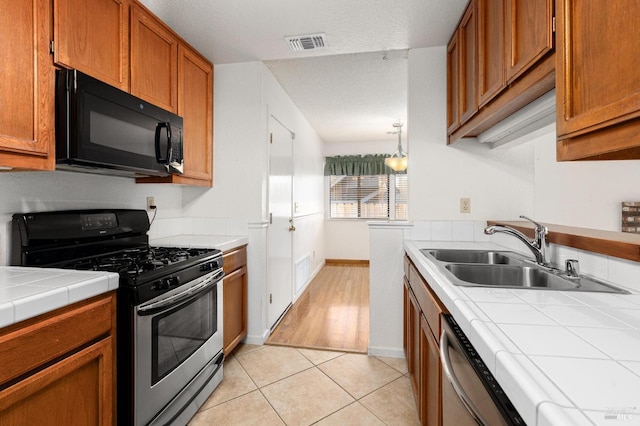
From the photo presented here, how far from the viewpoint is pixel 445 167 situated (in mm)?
2396

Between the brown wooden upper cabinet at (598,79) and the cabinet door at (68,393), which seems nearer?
the brown wooden upper cabinet at (598,79)

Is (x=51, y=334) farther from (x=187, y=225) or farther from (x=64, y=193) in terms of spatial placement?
(x=187, y=225)

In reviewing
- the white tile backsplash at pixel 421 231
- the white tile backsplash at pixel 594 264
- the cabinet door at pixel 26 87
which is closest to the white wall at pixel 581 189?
the white tile backsplash at pixel 421 231

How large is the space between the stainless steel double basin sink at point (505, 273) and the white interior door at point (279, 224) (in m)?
1.48

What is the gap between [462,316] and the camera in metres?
0.85

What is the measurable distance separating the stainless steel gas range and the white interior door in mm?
886

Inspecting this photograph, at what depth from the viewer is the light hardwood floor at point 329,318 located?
2.69 meters

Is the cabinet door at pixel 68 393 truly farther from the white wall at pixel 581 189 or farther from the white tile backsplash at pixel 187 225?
the white wall at pixel 581 189

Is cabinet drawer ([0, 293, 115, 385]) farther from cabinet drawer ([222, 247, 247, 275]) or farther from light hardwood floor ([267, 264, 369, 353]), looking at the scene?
light hardwood floor ([267, 264, 369, 353])

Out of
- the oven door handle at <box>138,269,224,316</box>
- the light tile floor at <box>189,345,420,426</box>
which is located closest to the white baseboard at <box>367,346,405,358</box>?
the light tile floor at <box>189,345,420,426</box>

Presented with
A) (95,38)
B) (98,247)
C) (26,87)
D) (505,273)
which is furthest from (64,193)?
(505,273)

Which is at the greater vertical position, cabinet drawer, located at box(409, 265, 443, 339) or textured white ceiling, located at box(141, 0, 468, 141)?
textured white ceiling, located at box(141, 0, 468, 141)

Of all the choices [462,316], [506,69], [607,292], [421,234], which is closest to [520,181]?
[421,234]

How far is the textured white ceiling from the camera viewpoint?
1.92m
